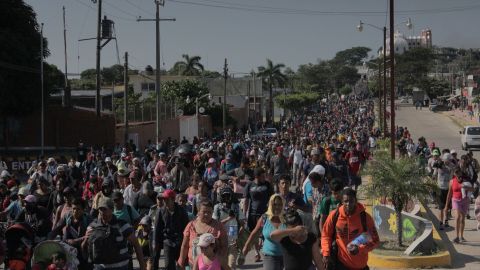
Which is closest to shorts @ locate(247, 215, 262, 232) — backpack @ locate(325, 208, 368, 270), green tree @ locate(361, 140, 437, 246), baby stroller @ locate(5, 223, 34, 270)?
green tree @ locate(361, 140, 437, 246)

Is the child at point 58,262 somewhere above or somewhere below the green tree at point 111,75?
below

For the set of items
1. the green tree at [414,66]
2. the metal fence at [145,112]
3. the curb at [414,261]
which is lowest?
the curb at [414,261]

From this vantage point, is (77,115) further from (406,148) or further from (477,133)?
(477,133)

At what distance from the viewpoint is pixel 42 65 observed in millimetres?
36531

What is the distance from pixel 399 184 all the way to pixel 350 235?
4618 millimetres

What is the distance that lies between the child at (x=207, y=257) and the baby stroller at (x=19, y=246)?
83.6 inches

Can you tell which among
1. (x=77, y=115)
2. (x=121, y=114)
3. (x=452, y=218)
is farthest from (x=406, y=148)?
(x=121, y=114)

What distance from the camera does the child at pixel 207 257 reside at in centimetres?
596

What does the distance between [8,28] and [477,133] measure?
25.7 meters

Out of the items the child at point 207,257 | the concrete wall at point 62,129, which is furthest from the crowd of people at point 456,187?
the concrete wall at point 62,129

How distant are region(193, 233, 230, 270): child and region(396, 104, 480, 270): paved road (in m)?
5.63

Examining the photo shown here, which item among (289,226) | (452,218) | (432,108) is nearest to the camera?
(289,226)

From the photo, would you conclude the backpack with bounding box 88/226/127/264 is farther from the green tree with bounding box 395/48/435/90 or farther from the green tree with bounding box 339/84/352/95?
the green tree with bounding box 339/84/352/95

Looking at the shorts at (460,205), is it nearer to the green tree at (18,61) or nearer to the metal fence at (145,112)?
the green tree at (18,61)
